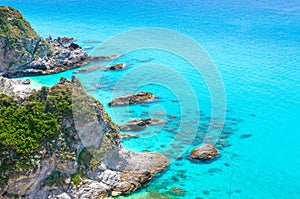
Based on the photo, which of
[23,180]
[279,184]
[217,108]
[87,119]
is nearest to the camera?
[23,180]

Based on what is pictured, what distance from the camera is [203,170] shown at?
111ft

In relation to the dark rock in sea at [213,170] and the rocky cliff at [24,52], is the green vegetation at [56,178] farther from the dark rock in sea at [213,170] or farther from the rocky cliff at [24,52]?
the rocky cliff at [24,52]

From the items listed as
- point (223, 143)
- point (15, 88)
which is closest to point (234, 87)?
point (223, 143)

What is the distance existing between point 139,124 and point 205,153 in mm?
10073

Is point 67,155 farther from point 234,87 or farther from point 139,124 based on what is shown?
point 234,87

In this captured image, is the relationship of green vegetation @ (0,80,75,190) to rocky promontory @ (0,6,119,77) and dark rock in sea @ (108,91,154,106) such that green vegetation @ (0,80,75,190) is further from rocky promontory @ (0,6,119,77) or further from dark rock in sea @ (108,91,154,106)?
rocky promontory @ (0,6,119,77)

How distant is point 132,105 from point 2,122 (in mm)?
22995

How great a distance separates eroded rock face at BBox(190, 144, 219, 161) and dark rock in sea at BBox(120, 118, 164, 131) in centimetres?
809

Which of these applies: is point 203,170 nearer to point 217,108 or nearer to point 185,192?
point 185,192

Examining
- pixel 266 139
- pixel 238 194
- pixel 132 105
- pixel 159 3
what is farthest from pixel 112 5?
pixel 238 194

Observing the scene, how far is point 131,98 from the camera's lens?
4950cm

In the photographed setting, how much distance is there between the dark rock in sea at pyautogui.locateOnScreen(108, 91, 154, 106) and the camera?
A: 159 ft

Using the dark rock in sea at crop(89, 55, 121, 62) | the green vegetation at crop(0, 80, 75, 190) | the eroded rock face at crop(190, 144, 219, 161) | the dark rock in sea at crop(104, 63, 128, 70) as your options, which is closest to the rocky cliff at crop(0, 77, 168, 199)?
the green vegetation at crop(0, 80, 75, 190)

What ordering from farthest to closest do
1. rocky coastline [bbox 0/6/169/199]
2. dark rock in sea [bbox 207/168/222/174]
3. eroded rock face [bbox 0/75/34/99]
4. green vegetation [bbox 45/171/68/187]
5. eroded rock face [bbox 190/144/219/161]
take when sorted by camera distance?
eroded rock face [bbox 190/144/219/161]
dark rock in sea [bbox 207/168/222/174]
eroded rock face [bbox 0/75/34/99]
green vegetation [bbox 45/171/68/187]
rocky coastline [bbox 0/6/169/199]
